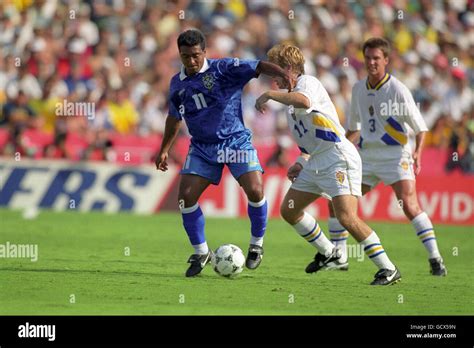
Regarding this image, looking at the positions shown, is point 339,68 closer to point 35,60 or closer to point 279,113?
point 279,113

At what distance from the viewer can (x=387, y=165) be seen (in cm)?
1171

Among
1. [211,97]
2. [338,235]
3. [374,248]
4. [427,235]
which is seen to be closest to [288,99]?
[211,97]

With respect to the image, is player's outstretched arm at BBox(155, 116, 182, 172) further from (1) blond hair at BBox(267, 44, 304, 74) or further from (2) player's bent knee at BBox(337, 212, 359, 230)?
(2) player's bent knee at BBox(337, 212, 359, 230)

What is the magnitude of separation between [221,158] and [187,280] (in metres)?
1.30

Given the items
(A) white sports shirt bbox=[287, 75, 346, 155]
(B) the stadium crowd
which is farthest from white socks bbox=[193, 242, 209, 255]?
(B) the stadium crowd

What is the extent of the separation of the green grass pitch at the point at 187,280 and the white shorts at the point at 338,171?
980 mm

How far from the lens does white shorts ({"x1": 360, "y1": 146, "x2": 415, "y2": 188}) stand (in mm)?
11672

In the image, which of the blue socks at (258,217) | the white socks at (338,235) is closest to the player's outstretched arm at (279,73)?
the blue socks at (258,217)

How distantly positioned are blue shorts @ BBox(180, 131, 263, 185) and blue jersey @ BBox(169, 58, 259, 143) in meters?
0.07

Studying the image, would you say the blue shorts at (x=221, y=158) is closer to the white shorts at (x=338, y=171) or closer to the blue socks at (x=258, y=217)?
the blue socks at (x=258, y=217)

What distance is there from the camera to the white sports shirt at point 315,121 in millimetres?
9977

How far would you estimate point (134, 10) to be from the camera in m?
22.5

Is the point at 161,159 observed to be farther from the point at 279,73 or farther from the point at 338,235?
the point at 338,235

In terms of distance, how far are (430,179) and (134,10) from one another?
24.9ft
